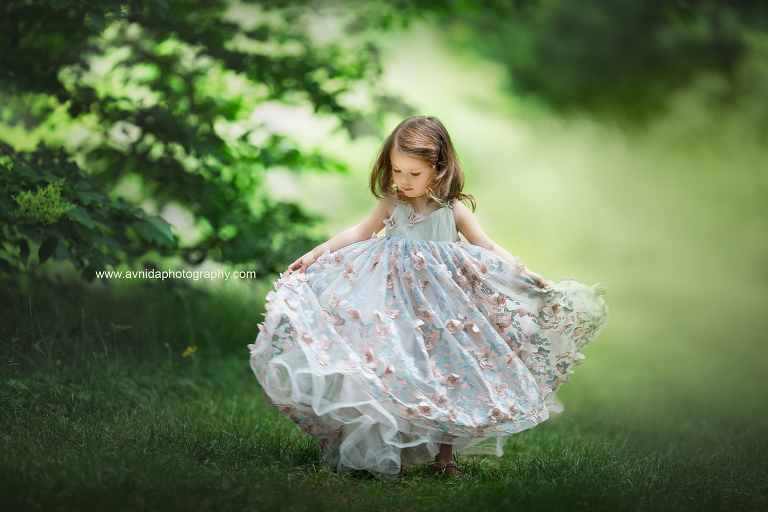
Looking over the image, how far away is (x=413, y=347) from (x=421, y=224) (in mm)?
557

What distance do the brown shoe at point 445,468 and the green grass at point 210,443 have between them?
0.04 metres

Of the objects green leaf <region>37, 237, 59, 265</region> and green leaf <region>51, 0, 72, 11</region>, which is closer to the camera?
green leaf <region>51, 0, 72, 11</region>

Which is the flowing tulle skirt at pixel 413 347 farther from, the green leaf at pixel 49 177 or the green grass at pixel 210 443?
the green leaf at pixel 49 177

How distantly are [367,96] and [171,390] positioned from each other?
2.61 m

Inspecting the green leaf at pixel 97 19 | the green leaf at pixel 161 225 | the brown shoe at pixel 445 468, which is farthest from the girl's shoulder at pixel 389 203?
the green leaf at pixel 97 19

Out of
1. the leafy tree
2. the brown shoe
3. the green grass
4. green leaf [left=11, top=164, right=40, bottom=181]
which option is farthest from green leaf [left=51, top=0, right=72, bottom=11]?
the brown shoe

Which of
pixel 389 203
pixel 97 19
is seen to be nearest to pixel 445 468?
pixel 389 203

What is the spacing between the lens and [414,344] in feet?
8.48

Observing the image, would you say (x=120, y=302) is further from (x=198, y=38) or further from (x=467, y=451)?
(x=467, y=451)

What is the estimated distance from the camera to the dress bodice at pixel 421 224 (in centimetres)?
283

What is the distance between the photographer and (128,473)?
7.43 feet

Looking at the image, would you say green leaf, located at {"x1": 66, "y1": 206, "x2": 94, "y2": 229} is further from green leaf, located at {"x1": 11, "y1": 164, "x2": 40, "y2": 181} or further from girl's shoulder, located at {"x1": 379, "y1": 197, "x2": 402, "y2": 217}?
girl's shoulder, located at {"x1": 379, "y1": 197, "x2": 402, "y2": 217}

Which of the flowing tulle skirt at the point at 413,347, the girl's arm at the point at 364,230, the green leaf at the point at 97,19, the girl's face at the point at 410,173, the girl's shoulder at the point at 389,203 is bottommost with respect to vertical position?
the flowing tulle skirt at the point at 413,347

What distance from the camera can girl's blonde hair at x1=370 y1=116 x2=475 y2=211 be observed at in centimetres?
281
